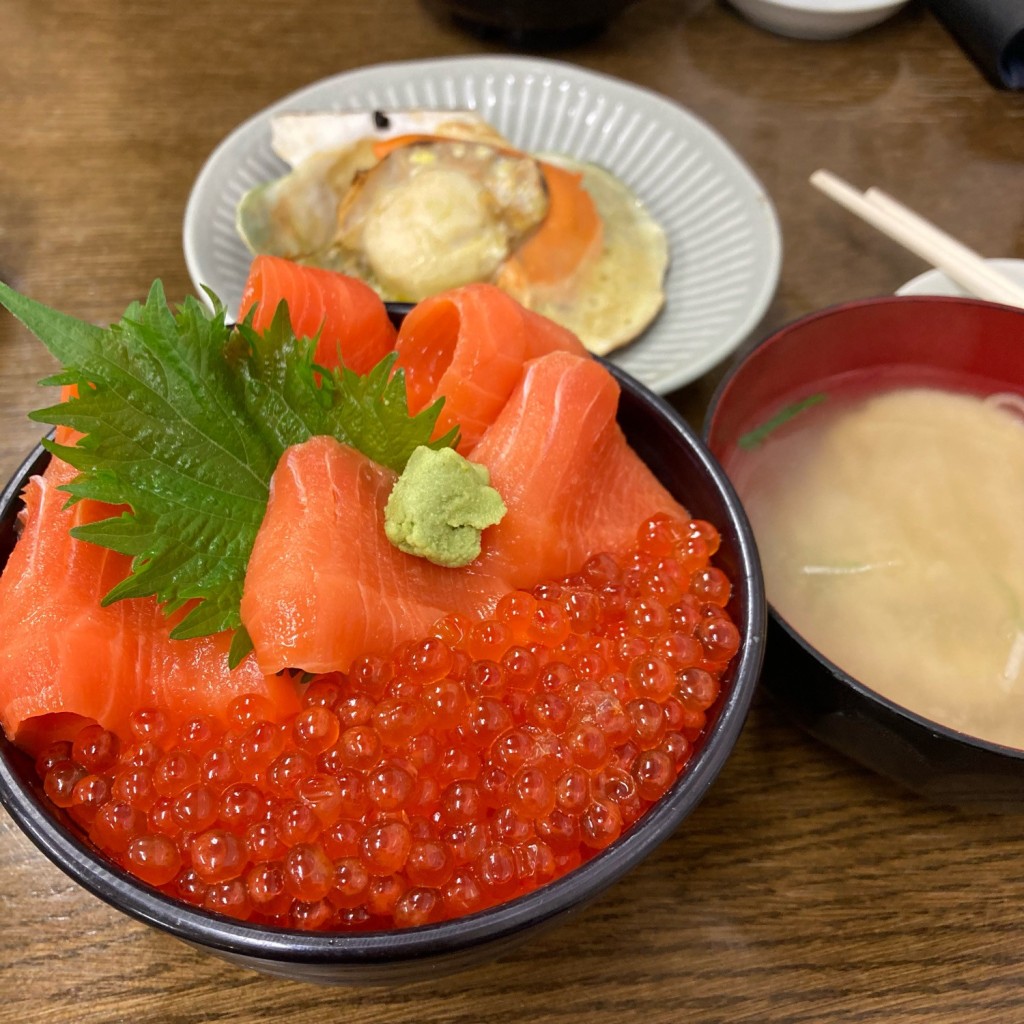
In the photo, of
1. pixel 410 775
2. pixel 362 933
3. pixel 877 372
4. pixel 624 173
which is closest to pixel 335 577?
pixel 410 775

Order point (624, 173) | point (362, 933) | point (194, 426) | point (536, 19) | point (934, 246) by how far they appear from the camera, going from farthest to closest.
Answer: point (536, 19)
point (624, 173)
point (934, 246)
point (194, 426)
point (362, 933)

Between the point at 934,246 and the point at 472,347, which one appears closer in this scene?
the point at 472,347

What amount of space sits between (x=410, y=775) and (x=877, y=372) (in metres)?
0.98

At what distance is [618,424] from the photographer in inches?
40.6

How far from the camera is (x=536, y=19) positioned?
204 centimetres

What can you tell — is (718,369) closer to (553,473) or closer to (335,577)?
(553,473)

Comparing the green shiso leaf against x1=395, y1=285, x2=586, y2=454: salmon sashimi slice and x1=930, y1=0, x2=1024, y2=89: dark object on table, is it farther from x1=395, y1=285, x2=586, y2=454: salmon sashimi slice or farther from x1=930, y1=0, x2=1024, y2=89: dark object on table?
x1=930, y1=0, x2=1024, y2=89: dark object on table

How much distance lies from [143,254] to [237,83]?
0.62 metres

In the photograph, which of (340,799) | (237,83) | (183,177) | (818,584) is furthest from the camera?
(237,83)

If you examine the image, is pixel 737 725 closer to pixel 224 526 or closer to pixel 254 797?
pixel 254 797

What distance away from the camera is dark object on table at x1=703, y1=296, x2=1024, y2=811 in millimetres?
870

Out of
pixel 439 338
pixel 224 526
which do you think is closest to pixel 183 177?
pixel 439 338

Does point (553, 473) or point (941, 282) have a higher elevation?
point (553, 473)

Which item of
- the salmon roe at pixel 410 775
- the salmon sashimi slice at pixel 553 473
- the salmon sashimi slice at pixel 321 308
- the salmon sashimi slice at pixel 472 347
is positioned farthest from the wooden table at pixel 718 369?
the salmon sashimi slice at pixel 321 308
